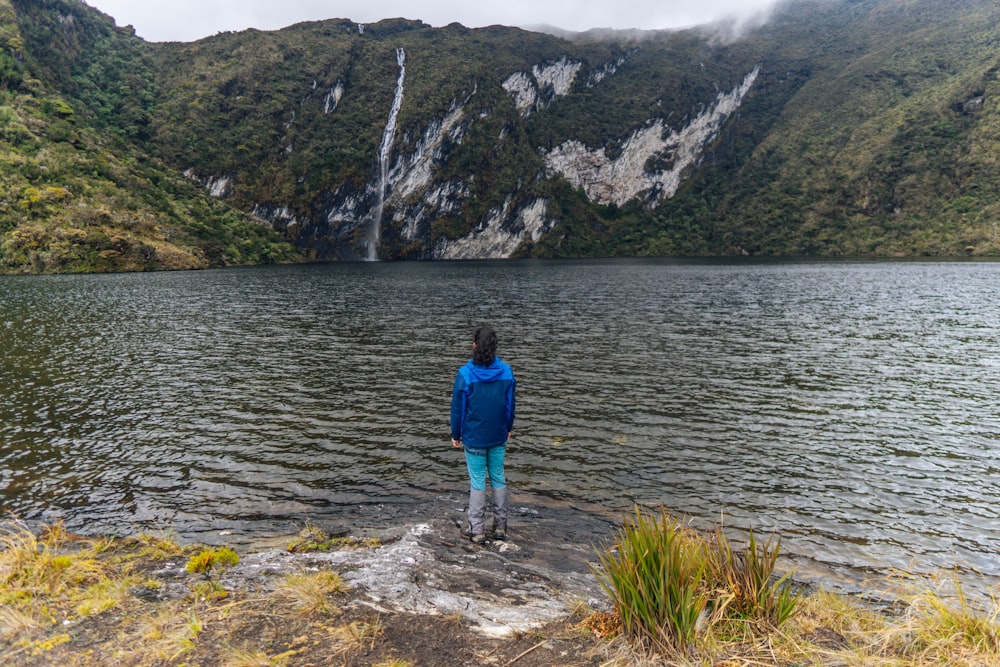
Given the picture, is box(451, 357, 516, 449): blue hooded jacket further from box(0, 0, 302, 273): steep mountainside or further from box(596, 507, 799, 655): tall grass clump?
box(0, 0, 302, 273): steep mountainside

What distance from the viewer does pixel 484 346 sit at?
890cm

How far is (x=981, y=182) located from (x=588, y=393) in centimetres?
19672

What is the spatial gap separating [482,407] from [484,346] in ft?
3.84

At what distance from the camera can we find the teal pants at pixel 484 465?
958 cm

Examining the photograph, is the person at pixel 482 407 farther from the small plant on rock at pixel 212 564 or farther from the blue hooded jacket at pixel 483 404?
the small plant on rock at pixel 212 564

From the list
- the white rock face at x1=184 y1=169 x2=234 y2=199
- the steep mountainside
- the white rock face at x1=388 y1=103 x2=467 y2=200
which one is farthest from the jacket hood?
the white rock face at x1=388 y1=103 x2=467 y2=200

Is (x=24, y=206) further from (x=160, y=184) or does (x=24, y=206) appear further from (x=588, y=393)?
(x=588, y=393)

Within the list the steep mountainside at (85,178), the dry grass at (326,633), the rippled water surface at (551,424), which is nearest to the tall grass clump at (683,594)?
the dry grass at (326,633)

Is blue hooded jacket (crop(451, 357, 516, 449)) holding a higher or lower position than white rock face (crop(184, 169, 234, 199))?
lower

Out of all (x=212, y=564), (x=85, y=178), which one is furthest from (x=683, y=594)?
(x=85, y=178)

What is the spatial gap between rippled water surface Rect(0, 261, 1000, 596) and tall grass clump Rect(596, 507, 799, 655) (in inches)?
202

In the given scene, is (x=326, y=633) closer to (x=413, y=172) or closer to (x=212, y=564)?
(x=212, y=564)

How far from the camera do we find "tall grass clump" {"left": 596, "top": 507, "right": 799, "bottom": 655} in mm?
5324

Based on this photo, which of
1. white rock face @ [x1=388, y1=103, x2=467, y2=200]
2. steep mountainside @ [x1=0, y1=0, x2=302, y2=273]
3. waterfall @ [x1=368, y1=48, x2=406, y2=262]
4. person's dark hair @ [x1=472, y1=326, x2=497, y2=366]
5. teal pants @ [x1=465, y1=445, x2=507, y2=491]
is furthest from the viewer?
white rock face @ [x1=388, y1=103, x2=467, y2=200]
